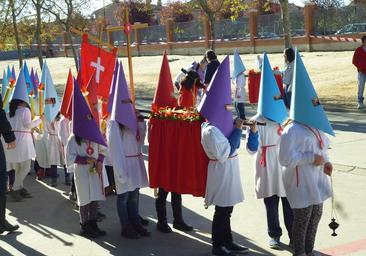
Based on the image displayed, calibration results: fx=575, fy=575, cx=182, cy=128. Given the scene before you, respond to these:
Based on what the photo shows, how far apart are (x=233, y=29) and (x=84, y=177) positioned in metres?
32.4

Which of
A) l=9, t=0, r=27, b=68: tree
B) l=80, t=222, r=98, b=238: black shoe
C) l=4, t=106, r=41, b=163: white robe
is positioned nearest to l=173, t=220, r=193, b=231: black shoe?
l=80, t=222, r=98, b=238: black shoe

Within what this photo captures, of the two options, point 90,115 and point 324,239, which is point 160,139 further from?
point 324,239

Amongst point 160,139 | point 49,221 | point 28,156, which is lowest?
point 49,221

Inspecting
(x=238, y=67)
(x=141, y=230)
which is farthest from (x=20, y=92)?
(x=238, y=67)

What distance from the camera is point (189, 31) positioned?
41438mm

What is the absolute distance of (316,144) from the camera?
5105 mm

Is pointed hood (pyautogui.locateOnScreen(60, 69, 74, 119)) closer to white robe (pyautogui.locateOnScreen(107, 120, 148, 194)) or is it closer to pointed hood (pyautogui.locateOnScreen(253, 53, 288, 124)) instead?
white robe (pyautogui.locateOnScreen(107, 120, 148, 194))

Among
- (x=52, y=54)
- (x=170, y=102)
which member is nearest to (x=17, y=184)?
(x=170, y=102)

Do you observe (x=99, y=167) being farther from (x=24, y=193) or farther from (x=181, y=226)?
(x=24, y=193)

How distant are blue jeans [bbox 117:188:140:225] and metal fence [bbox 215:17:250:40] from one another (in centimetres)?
3057

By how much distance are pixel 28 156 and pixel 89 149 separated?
227cm

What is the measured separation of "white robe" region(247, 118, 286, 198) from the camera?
593cm

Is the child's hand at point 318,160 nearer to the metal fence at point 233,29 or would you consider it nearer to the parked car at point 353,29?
the parked car at point 353,29

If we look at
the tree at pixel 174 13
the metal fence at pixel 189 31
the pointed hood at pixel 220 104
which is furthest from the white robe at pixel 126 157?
the tree at pixel 174 13
